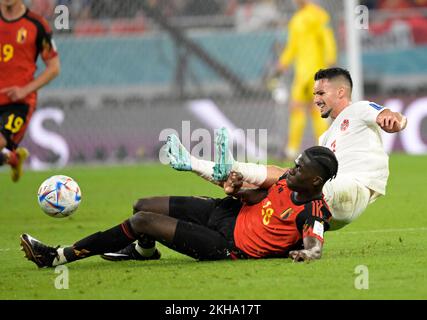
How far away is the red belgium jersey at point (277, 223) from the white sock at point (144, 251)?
71 centimetres

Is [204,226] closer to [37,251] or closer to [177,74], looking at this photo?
[37,251]

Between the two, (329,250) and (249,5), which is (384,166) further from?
(249,5)

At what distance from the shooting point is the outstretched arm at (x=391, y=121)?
707cm

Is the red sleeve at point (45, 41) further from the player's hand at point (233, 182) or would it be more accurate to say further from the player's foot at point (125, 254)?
the player's hand at point (233, 182)

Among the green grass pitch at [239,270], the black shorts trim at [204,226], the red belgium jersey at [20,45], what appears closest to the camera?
the green grass pitch at [239,270]

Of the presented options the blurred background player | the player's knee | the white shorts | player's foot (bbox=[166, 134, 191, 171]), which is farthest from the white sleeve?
the blurred background player

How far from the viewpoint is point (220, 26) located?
19484mm

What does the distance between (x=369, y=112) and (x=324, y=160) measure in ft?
2.98

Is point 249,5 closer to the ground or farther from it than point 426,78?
farther from it

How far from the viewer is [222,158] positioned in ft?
23.2

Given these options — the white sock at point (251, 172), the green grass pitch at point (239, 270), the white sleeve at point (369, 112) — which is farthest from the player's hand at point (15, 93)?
the white sleeve at point (369, 112)

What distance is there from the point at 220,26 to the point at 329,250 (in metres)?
12.1
